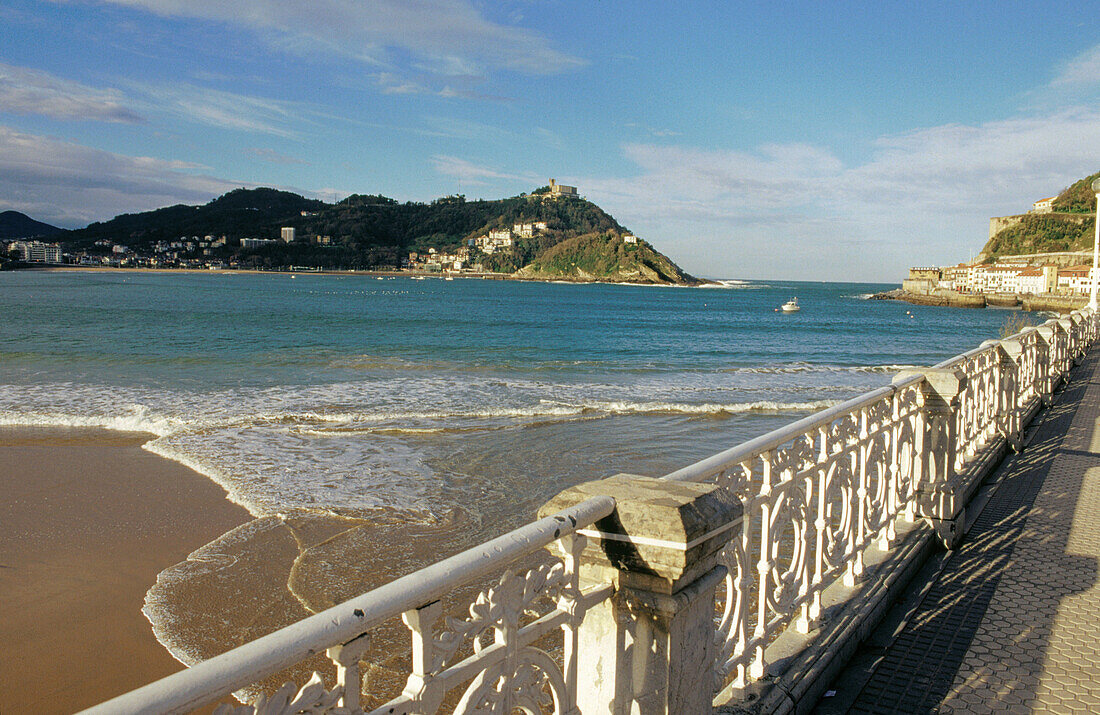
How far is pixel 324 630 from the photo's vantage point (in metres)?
1.29

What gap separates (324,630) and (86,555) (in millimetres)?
6850

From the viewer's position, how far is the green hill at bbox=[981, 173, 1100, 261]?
362 ft

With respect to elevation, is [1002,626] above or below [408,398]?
above

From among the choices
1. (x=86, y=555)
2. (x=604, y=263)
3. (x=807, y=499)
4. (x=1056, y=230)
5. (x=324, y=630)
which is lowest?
(x=86, y=555)

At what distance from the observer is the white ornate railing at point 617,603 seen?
1.30m

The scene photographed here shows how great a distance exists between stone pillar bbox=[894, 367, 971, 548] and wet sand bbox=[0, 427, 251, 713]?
17.7ft

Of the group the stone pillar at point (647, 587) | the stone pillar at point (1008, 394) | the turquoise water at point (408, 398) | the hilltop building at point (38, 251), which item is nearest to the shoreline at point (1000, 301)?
the turquoise water at point (408, 398)

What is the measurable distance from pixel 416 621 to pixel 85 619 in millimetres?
5382

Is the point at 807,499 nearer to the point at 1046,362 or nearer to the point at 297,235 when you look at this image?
the point at 1046,362

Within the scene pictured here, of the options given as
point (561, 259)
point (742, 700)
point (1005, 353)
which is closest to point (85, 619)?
point (742, 700)

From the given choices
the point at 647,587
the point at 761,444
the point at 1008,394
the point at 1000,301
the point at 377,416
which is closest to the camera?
the point at 647,587

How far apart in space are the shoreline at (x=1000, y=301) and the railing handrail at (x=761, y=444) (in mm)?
69691

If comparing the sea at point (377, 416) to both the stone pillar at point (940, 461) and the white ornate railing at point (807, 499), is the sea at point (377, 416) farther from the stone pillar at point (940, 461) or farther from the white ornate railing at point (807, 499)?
the stone pillar at point (940, 461)

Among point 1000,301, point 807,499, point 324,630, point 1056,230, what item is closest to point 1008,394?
point 807,499
